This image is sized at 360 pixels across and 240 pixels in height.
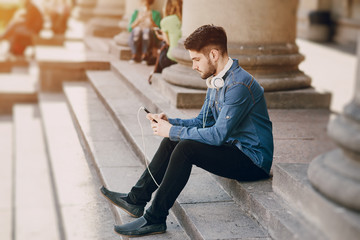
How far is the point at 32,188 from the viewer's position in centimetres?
647

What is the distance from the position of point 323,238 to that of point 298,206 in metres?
0.47

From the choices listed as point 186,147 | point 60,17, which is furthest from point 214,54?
point 60,17

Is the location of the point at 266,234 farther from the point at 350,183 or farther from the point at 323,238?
the point at 350,183

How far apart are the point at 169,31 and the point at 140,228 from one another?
4420mm

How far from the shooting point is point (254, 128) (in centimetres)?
399

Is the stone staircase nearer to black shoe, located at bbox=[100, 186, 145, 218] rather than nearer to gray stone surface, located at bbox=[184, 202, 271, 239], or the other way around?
gray stone surface, located at bbox=[184, 202, 271, 239]

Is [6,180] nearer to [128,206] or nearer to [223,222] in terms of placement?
[128,206]

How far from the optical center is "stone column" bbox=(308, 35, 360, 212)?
8.70ft

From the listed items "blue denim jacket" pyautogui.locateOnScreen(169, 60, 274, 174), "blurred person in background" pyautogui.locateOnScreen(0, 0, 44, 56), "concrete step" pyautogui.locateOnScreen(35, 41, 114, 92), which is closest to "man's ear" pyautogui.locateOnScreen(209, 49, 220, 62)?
"blue denim jacket" pyautogui.locateOnScreen(169, 60, 274, 174)

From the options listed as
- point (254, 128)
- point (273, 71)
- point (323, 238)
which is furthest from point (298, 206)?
point (273, 71)

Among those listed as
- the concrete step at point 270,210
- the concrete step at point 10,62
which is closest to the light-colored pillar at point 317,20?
the concrete step at point 10,62

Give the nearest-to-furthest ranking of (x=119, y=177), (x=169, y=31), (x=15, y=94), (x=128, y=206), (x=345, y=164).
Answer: (x=345, y=164) < (x=128, y=206) < (x=119, y=177) < (x=169, y=31) < (x=15, y=94)

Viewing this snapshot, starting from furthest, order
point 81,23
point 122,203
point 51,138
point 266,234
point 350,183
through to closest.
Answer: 1. point 81,23
2. point 51,138
3. point 122,203
4. point 266,234
5. point 350,183

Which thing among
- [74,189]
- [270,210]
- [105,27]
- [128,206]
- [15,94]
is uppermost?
[105,27]
